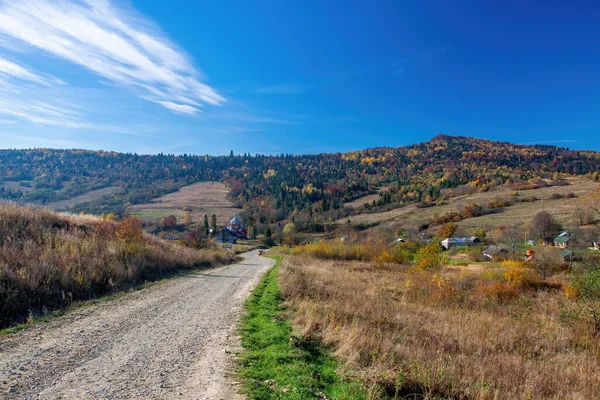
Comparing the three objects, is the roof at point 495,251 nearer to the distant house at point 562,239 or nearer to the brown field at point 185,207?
the distant house at point 562,239

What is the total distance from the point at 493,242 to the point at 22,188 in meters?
209

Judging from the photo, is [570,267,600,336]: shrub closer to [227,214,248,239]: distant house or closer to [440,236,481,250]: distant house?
[440,236,481,250]: distant house

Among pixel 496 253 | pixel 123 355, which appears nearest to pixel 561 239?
pixel 496 253

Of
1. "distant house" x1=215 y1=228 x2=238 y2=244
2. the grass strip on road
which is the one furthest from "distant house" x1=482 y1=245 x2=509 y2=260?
"distant house" x1=215 y1=228 x2=238 y2=244

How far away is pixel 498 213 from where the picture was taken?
12850 cm

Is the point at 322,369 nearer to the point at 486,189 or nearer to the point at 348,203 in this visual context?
the point at 348,203

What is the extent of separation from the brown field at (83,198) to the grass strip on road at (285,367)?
149571 mm

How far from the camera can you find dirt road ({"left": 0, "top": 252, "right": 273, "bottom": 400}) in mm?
4707

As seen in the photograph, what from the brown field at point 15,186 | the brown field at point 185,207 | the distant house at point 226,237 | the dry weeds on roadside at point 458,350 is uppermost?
the brown field at point 15,186

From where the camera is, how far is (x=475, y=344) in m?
10.3

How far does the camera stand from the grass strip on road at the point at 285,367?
5070mm

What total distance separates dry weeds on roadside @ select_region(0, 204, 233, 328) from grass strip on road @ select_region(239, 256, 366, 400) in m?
5.98

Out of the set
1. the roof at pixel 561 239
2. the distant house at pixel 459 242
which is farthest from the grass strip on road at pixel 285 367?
the roof at pixel 561 239

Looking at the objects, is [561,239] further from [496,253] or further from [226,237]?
[226,237]
